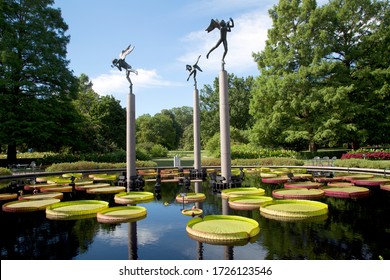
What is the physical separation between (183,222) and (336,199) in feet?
26.3

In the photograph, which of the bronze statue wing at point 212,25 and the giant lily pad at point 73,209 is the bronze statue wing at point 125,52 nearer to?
the bronze statue wing at point 212,25

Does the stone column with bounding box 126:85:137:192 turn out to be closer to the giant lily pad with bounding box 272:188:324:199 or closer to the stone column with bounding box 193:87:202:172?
the stone column with bounding box 193:87:202:172

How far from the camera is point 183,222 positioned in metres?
11.1

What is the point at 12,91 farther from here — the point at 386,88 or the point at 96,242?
the point at 386,88

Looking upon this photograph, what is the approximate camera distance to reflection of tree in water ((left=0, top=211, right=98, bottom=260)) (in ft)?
25.8

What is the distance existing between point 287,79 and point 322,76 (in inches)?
174

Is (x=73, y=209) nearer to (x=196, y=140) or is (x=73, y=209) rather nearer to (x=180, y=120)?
(x=196, y=140)

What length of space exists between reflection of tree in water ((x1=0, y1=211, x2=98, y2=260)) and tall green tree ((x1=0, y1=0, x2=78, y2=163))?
2230cm

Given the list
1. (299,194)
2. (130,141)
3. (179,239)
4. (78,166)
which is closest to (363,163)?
(299,194)

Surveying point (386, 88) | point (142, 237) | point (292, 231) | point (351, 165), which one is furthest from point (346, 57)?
point (142, 237)

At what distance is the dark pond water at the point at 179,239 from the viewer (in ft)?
24.8

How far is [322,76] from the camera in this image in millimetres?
35875

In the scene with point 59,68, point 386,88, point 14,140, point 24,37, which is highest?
point 24,37

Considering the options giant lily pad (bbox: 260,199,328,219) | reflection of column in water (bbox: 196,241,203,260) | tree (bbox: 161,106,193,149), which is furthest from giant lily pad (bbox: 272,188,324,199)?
tree (bbox: 161,106,193,149)
